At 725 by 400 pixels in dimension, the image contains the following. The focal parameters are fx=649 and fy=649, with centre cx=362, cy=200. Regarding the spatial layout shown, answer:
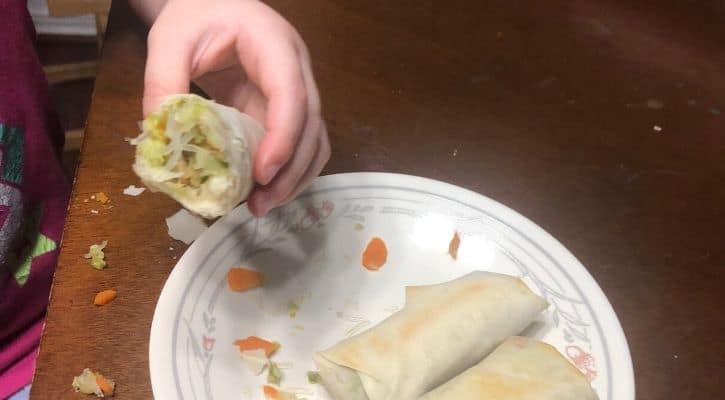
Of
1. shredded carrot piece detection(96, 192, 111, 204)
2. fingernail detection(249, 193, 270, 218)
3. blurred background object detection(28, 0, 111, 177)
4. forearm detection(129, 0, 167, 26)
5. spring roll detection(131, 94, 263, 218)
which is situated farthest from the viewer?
blurred background object detection(28, 0, 111, 177)

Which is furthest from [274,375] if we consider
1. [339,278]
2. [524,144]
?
[524,144]

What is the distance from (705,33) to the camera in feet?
4.27

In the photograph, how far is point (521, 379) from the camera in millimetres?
694

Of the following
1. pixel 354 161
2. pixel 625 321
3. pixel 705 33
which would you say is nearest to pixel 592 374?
pixel 625 321

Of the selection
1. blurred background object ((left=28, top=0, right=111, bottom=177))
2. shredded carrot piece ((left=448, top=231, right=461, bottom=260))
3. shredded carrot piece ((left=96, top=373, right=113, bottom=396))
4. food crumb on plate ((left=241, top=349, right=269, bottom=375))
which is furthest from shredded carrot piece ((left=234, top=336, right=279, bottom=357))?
blurred background object ((left=28, top=0, right=111, bottom=177))

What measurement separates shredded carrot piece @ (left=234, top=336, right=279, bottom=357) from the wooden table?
10 centimetres

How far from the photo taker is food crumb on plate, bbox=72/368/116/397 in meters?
0.63

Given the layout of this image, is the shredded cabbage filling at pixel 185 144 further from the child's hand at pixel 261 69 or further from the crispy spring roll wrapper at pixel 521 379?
the crispy spring roll wrapper at pixel 521 379

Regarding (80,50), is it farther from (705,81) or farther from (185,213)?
(705,81)

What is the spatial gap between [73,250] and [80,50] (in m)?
1.40

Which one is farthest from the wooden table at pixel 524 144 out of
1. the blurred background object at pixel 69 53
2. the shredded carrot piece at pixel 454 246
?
the blurred background object at pixel 69 53

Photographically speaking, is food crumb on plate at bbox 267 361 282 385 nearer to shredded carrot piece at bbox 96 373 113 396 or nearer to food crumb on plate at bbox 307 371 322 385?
food crumb on plate at bbox 307 371 322 385

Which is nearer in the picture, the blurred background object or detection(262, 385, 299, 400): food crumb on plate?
→ detection(262, 385, 299, 400): food crumb on plate

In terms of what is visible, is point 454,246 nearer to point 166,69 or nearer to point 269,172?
point 269,172
